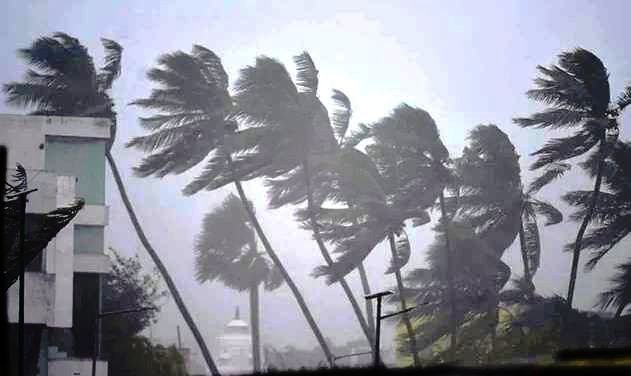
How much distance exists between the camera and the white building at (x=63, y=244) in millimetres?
35469

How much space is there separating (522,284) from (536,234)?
3.29 m

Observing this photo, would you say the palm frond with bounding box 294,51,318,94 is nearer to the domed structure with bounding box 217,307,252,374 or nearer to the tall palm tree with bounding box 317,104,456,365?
the tall palm tree with bounding box 317,104,456,365

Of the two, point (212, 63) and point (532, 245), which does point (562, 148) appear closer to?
point (532, 245)

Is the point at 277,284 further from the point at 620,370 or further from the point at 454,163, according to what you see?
the point at 620,370

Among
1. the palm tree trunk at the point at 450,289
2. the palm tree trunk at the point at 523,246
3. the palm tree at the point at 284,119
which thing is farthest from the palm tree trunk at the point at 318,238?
the palm tree trunk at the point at 523,246

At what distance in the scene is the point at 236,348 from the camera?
96.3 meters

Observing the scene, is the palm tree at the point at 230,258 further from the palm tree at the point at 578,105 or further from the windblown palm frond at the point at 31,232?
the windblown palm frond at the point at 31,232

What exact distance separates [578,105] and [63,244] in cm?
2389

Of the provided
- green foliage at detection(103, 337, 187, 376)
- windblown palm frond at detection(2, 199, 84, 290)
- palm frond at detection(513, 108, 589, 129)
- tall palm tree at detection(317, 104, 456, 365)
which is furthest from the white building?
palm frond at detection(513, 108, 589, 129)

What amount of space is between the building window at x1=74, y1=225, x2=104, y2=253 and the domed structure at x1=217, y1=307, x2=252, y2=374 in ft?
166

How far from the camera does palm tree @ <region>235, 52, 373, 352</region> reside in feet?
131

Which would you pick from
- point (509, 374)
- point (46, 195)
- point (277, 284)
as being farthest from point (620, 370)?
point (277, 284)

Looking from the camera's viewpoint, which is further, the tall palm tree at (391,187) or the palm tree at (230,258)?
the palm tree at (230,258)

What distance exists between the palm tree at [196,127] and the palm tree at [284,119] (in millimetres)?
415
